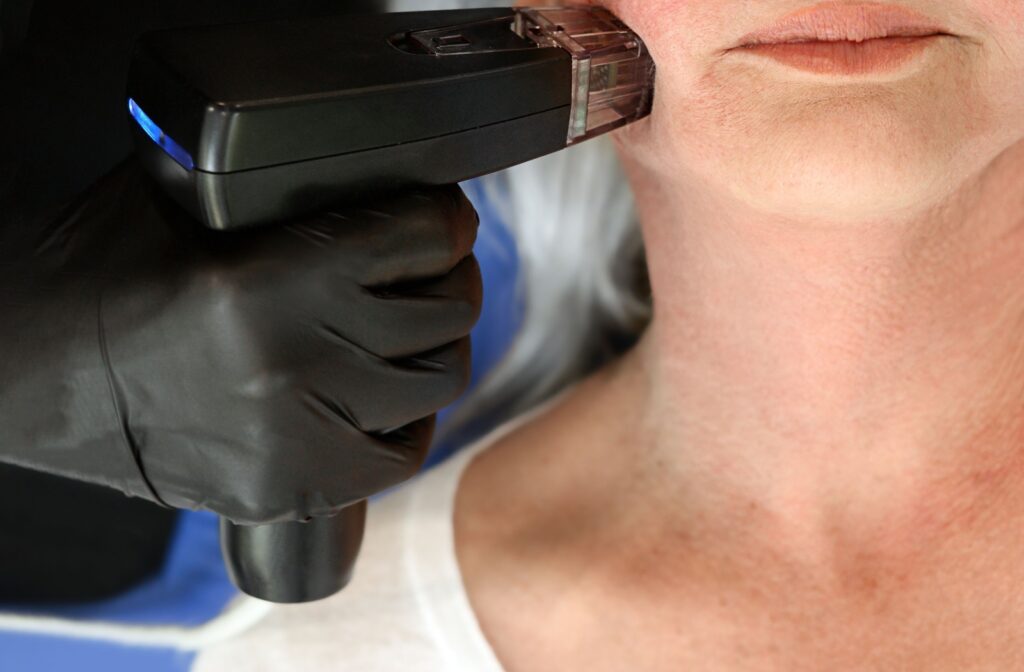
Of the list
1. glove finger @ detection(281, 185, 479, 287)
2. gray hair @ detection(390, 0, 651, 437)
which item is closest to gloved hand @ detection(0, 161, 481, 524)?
glove finger @ detection(281, 185, 479, 287)

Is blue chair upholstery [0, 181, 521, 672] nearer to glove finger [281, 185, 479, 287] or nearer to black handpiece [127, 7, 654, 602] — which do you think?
black handpiece [127, 7, 654, 602]

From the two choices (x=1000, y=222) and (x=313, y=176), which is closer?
(x=313, y=176)

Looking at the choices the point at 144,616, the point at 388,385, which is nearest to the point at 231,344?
the point at 388,385

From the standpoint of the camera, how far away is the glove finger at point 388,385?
80cm

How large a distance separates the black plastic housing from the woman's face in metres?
0.11

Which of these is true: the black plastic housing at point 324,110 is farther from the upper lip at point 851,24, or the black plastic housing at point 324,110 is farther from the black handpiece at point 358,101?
the upper lip at point 851,24

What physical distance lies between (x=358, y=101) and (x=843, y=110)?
13.4 inches

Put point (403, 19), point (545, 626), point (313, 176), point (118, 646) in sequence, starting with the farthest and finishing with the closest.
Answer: point (118, 646)
point (545, 626)
point (403, 19)
point (313, 176)

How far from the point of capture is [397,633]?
3.79 ft

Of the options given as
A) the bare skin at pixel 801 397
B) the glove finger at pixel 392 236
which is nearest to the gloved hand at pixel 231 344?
the glove finger at pixel 392 236

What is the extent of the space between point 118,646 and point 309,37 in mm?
891

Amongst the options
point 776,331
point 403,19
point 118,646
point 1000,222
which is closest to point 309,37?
point 403,19

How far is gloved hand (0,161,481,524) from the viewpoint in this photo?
75 cm

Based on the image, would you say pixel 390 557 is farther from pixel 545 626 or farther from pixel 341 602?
pixel 545 626
